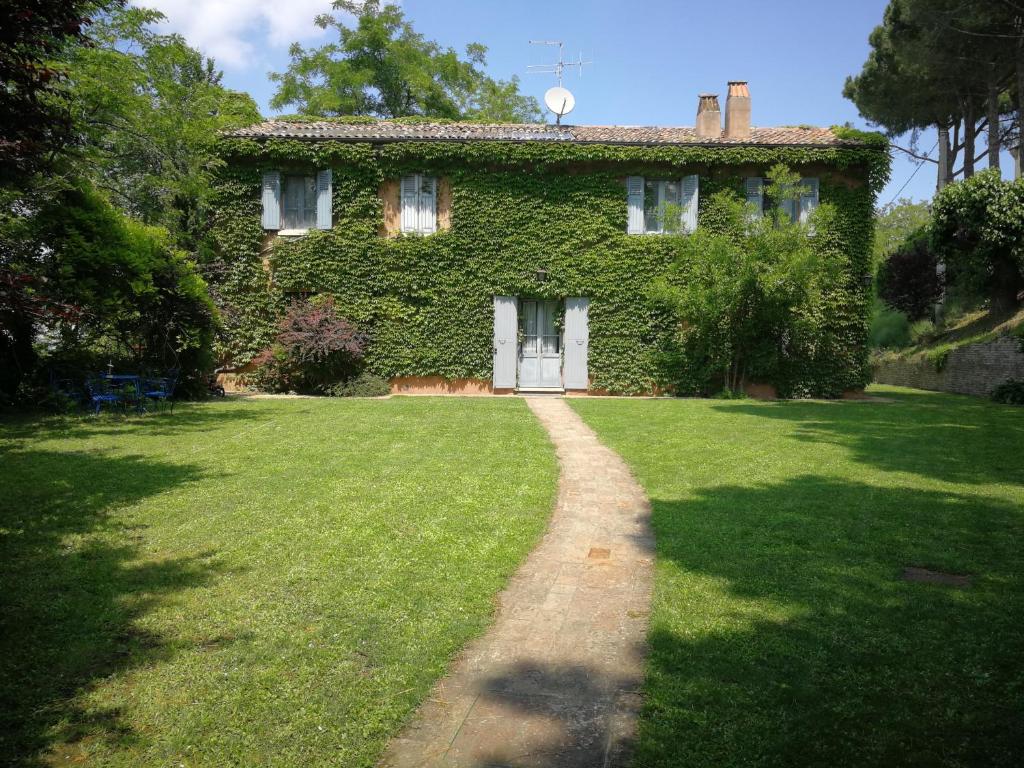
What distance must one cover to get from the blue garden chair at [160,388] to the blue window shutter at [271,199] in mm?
5452

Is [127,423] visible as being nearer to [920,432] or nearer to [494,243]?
[494,243]

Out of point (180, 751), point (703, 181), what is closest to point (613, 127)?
point (703, 181)

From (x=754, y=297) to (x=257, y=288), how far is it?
11.6 m

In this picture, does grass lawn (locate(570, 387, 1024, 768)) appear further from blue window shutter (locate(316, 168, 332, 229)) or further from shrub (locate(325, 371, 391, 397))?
blue window shutter (locate(316, 168, 332, 229))

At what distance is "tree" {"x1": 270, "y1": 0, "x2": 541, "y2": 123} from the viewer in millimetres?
28859

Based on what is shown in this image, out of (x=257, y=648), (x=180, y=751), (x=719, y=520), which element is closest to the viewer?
(x=180, y=751)

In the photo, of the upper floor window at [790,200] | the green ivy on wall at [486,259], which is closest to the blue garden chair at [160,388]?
the green ivy on wall at [486,259]

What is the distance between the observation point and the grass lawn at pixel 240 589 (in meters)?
2.52

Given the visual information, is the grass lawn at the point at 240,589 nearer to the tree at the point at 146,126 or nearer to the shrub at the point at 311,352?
the tree at the point at 146,126

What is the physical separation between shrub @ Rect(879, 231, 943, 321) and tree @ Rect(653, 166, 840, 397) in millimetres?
10652

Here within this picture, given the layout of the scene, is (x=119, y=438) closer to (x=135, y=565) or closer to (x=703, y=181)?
(x=135, y=565)

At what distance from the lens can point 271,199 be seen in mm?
16188

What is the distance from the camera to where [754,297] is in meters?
14.7

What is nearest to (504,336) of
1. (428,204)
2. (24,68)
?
(428,204)
